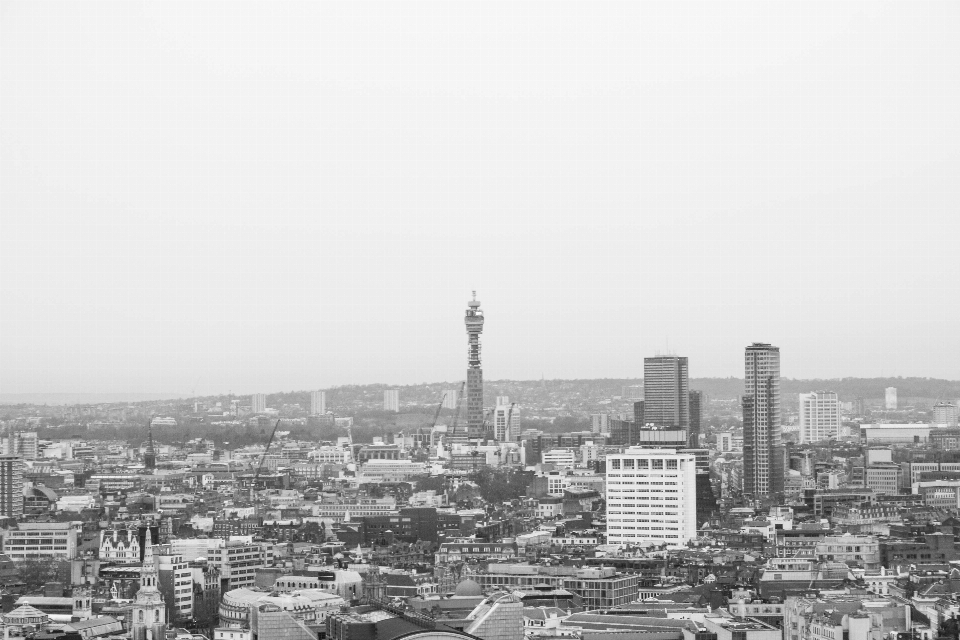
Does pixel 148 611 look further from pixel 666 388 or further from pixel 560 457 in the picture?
pixel 666 388

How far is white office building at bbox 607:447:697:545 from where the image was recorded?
73062 millimetres

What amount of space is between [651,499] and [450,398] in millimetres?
99364

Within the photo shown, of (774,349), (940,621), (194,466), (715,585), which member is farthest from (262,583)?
(194,466)

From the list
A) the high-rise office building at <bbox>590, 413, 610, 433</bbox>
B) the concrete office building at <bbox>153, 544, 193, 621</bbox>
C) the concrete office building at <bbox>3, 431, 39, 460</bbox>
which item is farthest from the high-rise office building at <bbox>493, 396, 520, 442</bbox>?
the concrete office building at <bbox>153, 544, 193, 621</bbox>

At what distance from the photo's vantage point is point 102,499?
9362 cm

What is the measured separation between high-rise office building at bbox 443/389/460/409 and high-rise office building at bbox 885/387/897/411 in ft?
112

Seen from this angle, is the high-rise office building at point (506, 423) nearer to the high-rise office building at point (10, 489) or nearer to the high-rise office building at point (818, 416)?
the high-rise office building at point (818, 416)

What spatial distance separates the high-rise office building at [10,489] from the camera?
286ft

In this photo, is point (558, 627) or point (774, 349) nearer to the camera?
point (558, 627)

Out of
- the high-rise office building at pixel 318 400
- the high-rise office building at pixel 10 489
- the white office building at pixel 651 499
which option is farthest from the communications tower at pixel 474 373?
the white office building at pixel 651 499

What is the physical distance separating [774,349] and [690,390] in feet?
84.2

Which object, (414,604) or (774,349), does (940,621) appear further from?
(774,349)

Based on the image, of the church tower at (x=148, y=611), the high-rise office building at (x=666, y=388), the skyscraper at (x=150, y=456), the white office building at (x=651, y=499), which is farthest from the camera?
the high-rise office building at (x=666, y=388)

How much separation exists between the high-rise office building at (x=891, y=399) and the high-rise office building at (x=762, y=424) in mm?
58784
